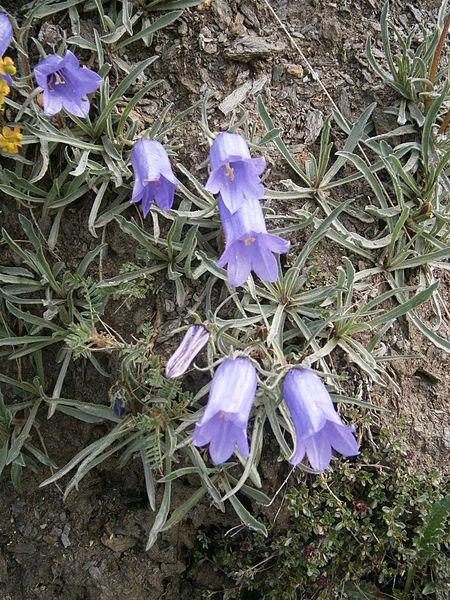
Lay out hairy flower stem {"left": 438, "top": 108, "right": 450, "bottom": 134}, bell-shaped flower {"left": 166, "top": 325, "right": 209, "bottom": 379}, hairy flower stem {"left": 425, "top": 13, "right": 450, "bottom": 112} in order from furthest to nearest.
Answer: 1. hairy flower stem {"left": 438, "top": 108, "right": 450, "bottom": 134}
2. hairy flower stem {"left": 425, "top": 13, "right": 450, "bottom": 112}
3. bell-shaped flower {"left": 166, "top": 325, "right": 209, "bottom": 379}

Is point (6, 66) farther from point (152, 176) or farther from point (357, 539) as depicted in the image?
point (357, 539)

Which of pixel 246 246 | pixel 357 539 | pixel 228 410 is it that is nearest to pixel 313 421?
pixel 228 410

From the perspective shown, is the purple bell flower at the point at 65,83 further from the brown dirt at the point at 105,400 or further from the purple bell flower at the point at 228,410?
the purple bell flower at the point at 228,410

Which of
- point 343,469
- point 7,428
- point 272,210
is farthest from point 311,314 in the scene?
point 7,428

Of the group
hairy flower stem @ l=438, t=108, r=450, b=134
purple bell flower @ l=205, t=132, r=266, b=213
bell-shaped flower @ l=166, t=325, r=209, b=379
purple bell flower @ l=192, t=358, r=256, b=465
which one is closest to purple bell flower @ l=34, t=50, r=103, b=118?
purple bell flower @ l=205, t=132, r=266, b=213

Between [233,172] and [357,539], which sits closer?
[233,172]

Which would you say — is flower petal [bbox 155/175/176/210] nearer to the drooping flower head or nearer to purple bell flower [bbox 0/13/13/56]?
the drooping flower head

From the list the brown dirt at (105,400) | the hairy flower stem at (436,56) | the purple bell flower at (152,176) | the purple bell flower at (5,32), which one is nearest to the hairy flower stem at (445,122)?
the hairy flower stem at (436,56)
